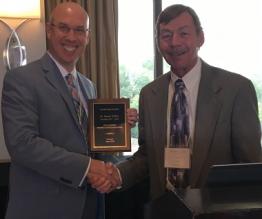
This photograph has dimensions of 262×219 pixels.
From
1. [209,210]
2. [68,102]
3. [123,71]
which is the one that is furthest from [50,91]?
[123,71]

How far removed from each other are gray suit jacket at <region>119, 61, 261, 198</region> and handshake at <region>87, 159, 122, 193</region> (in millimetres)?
214

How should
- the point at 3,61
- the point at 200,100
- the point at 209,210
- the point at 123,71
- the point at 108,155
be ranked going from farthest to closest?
the point at 123,71 < the point at 3,61 < the point at 108,155 < the point at 200,100 < the point at 209,210

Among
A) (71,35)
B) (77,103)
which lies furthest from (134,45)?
(77,103)

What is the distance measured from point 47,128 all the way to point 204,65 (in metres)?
0.82

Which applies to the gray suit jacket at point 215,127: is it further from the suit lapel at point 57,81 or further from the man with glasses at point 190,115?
the suit lapel at point 57,81

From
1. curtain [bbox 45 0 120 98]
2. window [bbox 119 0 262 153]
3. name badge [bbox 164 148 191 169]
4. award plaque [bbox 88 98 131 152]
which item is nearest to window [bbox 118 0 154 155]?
window [bbox 119 0 262 153]

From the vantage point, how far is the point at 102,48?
161 inches

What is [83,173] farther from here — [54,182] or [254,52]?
[254,52]

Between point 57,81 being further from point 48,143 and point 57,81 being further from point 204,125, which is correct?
point 204,125

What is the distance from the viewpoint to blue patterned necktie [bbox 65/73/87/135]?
201 cm

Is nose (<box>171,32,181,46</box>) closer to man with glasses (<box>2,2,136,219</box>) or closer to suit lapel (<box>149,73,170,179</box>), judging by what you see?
suit lapel (<box>149,73,170,179</box>)

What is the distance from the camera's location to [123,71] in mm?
4488

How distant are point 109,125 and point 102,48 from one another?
2.09 meters

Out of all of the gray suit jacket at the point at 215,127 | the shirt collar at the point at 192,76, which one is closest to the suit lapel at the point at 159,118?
the gray suit jacket at the point at 215,127
